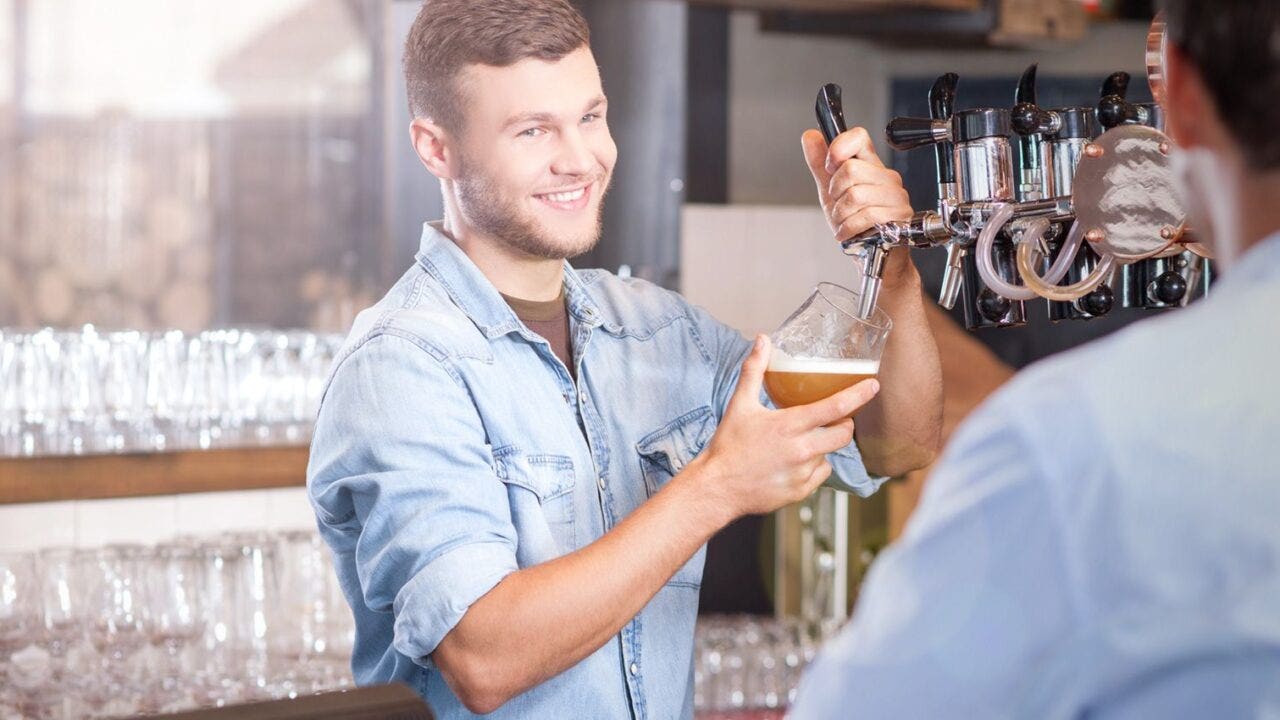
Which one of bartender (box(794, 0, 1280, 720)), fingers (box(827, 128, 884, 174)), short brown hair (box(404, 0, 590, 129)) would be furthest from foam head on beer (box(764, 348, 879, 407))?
bartender (box(794, 0, 1280, 720))

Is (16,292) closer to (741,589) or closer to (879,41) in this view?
(741,589)

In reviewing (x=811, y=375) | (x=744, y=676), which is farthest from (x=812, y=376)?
(x=744, y=676)

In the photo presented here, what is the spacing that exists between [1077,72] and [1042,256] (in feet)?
9.62

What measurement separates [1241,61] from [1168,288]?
72 centimetres

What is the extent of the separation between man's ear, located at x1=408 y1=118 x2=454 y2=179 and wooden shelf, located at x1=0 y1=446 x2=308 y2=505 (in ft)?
3.21

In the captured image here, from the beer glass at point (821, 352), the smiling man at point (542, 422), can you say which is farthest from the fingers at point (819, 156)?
the beer glass at point (821, 352)

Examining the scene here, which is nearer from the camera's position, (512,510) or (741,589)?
(512,510)

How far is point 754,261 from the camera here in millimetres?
3311

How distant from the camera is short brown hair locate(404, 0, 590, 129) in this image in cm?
160

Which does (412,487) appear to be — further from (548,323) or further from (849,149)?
(849,149)

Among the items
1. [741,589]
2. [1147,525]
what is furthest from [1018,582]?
[741,589]

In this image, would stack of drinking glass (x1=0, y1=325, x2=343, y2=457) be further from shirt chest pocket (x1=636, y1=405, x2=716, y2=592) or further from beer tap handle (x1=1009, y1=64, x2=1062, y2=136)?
beer tap handle (x1=1009, y1=64, x2=1062, y2=136)

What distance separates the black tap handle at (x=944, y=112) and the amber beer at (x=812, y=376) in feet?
0.67

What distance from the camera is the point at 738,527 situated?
353 centimetres
